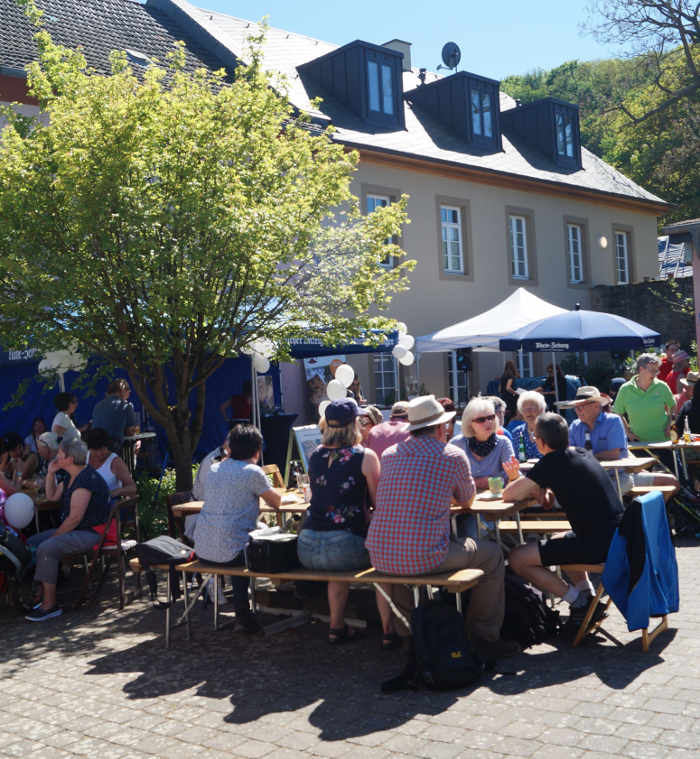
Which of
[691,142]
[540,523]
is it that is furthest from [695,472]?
[691,142]

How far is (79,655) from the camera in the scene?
6.06 metres

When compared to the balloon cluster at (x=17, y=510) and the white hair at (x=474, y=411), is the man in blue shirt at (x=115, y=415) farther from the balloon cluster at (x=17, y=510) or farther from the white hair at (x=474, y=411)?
the white hair at (x=474, y=411)

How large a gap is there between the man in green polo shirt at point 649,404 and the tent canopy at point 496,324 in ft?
12.4

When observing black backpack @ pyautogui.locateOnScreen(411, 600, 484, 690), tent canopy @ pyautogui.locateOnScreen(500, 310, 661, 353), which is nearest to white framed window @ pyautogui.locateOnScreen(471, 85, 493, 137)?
tent canopy @ pyautogui.locateOnScreen(500, 310, 661, 353)

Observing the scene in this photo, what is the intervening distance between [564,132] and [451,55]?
486cm

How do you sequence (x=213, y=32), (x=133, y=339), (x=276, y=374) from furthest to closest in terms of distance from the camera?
(x=213, y=32), (x=276, y=374), (x=133, y=339)

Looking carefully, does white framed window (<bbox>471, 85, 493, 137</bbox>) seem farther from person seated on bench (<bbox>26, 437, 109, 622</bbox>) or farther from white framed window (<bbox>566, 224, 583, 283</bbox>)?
person seated on bench (<bbox>26, 437, 109, 622</bbox>)

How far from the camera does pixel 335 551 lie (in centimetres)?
574

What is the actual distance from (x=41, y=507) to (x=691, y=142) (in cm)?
2887

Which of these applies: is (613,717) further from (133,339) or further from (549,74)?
(549,74)

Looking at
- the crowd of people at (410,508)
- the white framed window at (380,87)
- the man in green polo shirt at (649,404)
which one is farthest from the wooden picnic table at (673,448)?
the white framed window at (380,87)

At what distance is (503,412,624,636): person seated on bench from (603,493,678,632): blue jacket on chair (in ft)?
0.61

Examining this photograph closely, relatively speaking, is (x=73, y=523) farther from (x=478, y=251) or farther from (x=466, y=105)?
(x=466, y=105)

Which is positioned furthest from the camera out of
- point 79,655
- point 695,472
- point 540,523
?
point 695,472
